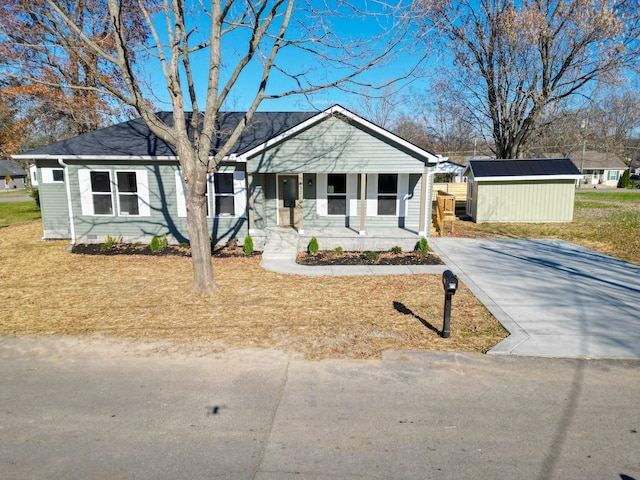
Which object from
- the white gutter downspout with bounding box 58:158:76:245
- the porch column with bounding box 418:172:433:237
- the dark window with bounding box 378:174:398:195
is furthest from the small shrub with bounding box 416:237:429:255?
the white gutter downspout with bounding box 58:158:76:245

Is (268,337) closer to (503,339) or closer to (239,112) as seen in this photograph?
(503,339)

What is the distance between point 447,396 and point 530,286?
5.41m

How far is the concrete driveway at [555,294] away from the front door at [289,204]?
16.1 ft

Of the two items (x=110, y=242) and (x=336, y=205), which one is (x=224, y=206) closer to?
(x=110, y=242)

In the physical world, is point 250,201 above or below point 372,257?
above

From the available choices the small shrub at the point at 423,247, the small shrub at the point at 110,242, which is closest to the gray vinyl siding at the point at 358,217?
the small shrub at the point at 423,247

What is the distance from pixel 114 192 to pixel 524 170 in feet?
56.6

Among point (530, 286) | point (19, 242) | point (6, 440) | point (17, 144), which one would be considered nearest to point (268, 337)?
point (6, 440)

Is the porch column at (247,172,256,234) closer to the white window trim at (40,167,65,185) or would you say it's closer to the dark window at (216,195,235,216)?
the dark window at (216,195,235,216)

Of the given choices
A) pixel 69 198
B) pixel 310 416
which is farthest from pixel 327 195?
pixel 310 416

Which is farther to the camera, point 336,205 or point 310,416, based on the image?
point 336,205

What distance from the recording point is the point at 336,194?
14445 millimetres

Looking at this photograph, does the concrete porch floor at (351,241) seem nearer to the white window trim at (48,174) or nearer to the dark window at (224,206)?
the dark window at (224,206)

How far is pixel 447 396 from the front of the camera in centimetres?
454
